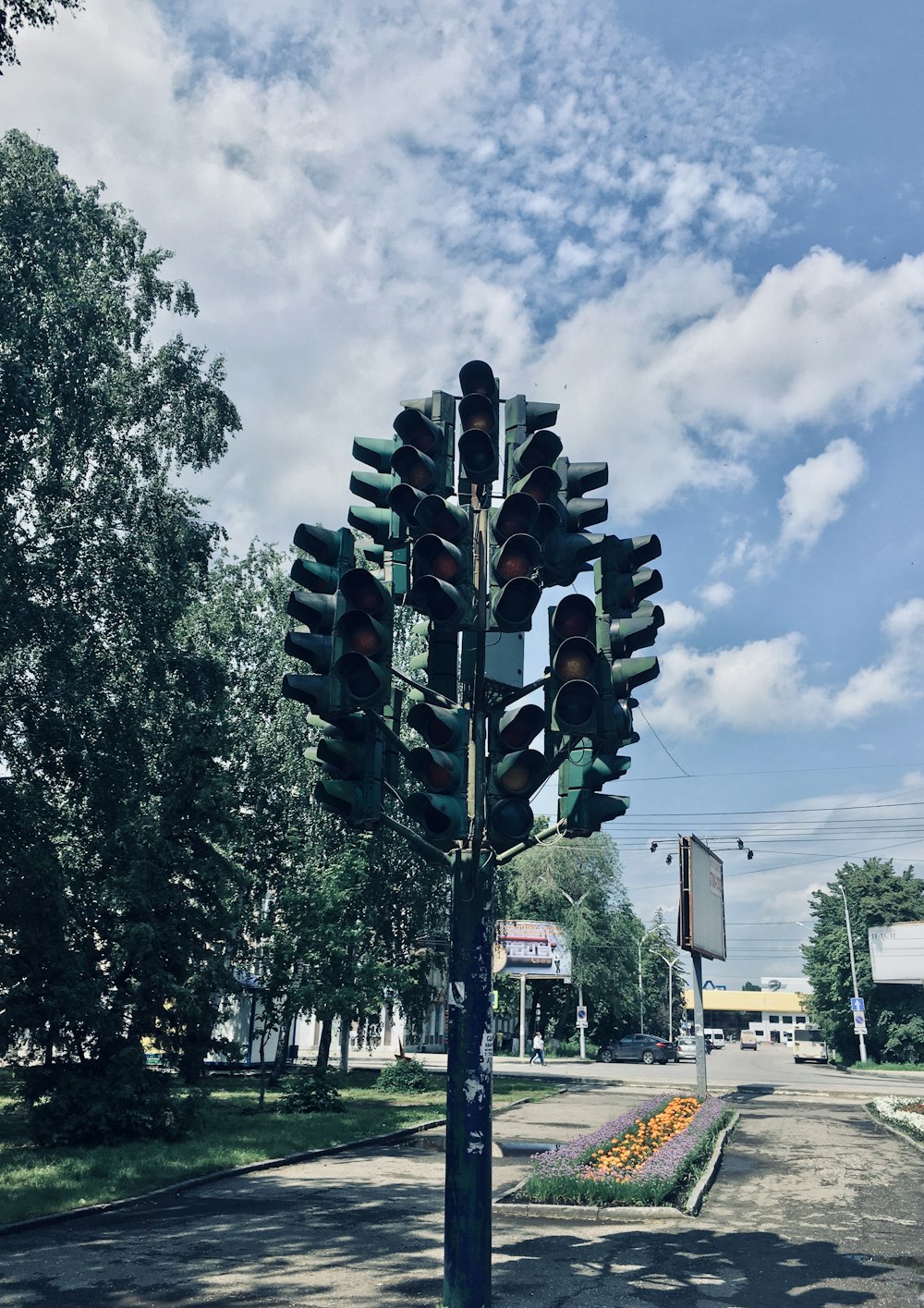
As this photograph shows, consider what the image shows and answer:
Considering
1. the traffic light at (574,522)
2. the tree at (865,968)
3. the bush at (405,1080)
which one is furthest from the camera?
the tree at (865,968)

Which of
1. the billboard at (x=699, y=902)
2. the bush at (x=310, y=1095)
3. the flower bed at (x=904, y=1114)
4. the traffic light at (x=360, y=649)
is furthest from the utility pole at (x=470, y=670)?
the billboard at (x=699, y=902)

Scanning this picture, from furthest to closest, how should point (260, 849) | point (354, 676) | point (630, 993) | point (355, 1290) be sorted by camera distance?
point (630, 993)
point (260, 849)
point (355, 1290)
point (354, 676)

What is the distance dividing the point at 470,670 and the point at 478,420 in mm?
1724

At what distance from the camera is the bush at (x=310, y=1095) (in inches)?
945

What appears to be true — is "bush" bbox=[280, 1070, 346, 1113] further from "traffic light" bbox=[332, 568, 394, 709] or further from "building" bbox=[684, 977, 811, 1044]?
"building" bbox=[684, 977, 811, 1044]

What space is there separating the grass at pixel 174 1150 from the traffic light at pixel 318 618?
909cm

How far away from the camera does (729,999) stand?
138 m

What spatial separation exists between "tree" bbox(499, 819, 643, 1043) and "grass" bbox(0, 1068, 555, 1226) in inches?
1304

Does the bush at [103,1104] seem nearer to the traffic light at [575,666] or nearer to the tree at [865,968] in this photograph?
the traffic light at [575,666]

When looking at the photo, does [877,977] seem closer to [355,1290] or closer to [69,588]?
[69,588]

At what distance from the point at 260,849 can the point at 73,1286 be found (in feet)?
79.7

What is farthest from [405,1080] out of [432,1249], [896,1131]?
[432,1249]

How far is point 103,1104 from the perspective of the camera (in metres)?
18.2

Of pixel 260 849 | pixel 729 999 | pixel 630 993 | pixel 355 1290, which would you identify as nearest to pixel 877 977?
pixel 630 993
